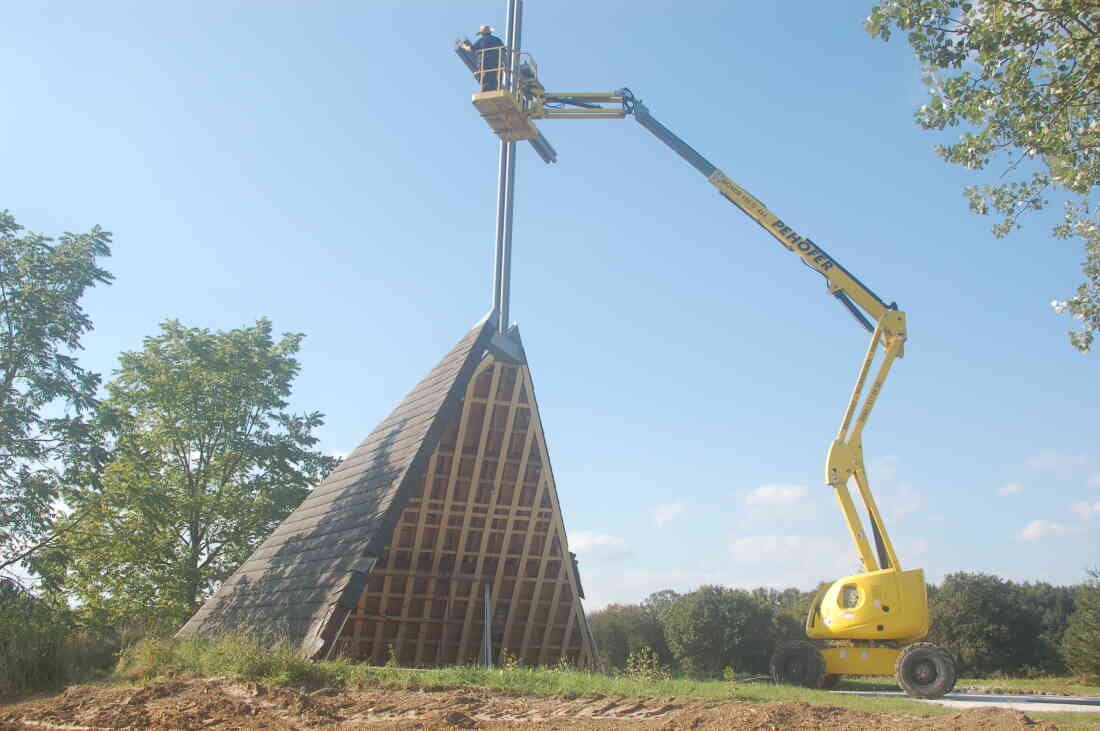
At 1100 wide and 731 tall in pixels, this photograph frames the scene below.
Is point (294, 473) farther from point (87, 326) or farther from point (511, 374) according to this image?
point (511, 374)

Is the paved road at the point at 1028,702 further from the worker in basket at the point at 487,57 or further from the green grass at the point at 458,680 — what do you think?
the worker in basket at the point at 487,57

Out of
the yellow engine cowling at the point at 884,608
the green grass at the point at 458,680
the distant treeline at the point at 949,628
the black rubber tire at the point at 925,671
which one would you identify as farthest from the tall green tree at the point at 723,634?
the green grass at the point at 458,680

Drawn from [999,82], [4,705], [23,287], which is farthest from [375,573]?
[999,82]

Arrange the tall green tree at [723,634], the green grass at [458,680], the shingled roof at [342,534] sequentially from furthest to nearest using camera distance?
the tall green tree at [723,634], the shingled roof at [342,534], the green grass at [458,680]

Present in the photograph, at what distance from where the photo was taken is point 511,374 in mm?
12742

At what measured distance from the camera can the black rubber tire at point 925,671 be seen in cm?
1104

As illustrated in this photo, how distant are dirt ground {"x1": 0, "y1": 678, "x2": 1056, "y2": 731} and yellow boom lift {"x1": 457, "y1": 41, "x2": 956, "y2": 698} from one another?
16.0 feet

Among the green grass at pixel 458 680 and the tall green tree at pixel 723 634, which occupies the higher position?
the tall green tree at pixel 723 634

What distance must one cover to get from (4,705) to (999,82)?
12816 mm

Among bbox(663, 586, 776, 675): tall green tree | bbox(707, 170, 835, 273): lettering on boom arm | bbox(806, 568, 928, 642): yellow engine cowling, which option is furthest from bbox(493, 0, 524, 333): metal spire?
bbox(663, 586, 776, 675): tall green tree

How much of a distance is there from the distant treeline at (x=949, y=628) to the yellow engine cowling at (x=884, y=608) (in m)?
13.6

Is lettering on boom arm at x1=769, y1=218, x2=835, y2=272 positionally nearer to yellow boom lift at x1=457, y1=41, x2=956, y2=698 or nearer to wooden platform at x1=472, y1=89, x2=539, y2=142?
yellow boom lift at x1=457, y1=41, x2=956, y2=698

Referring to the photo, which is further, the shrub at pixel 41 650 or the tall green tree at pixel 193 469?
the tall green tree at pixel 193 469

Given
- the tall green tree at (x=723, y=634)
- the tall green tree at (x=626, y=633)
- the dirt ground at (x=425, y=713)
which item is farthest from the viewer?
the tall green tree at (x=626, y=633)
